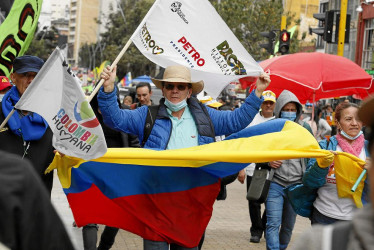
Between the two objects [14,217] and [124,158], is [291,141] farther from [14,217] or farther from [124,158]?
[14,217]

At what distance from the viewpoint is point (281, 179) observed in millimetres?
8375

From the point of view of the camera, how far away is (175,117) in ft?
20.0

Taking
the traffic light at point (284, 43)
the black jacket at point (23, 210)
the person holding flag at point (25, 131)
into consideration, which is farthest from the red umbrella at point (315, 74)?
the black jacket at point (23, 210)

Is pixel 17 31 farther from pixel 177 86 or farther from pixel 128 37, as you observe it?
pixel 128 37

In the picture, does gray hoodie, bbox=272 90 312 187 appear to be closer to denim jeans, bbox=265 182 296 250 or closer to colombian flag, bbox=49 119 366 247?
denim jeans, bbox=265 182 296 250

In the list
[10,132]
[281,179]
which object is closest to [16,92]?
[10,132]

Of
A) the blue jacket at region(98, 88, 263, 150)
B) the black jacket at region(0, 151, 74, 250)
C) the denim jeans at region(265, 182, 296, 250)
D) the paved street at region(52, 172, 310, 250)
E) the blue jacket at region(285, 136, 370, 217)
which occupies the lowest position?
the paved street at region(52, 172, 310, 250)

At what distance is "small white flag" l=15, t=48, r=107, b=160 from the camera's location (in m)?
5.11

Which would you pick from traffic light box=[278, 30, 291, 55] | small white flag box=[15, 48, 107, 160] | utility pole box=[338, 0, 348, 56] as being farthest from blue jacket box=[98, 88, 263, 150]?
traffic light box=[278, 30, 291, 55]

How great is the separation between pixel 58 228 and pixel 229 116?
4319 mm

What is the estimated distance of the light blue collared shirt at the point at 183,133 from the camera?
5965mm

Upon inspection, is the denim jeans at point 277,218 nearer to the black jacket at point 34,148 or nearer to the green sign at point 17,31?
the black jacket at point 34,148

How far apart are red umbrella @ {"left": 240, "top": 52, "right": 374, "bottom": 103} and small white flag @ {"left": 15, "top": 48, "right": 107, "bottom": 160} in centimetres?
720

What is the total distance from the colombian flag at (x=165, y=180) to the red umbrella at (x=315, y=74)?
6.06m
